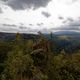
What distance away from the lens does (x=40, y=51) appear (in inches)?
2410

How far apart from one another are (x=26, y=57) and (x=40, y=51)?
7.42 meters

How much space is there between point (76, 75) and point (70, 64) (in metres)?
2.82

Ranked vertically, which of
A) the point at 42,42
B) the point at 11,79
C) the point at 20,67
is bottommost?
the point at 11,79

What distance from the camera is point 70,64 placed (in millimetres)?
52719

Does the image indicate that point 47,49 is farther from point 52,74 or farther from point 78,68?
point 78,68

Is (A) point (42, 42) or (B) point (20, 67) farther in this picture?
(A) point (42, 42)

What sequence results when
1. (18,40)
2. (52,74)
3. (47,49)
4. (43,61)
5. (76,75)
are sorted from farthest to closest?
(18,40) < (47,49) < (43,61) < (52,74) < (76,75)

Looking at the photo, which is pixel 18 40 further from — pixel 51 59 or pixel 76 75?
pixel 76 75

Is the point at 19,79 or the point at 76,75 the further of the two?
the point at 19,79

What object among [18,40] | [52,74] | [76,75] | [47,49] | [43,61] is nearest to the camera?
[76,75]

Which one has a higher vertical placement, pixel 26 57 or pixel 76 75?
pixel 26 57

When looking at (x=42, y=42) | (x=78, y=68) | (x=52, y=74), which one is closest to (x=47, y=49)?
(x=42, y=42)

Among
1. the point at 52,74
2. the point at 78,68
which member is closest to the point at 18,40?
the point at 52,74

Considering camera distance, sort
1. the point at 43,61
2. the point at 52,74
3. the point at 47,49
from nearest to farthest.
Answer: the point at 52,74 → the point at 43,61 → the point at 47,49
